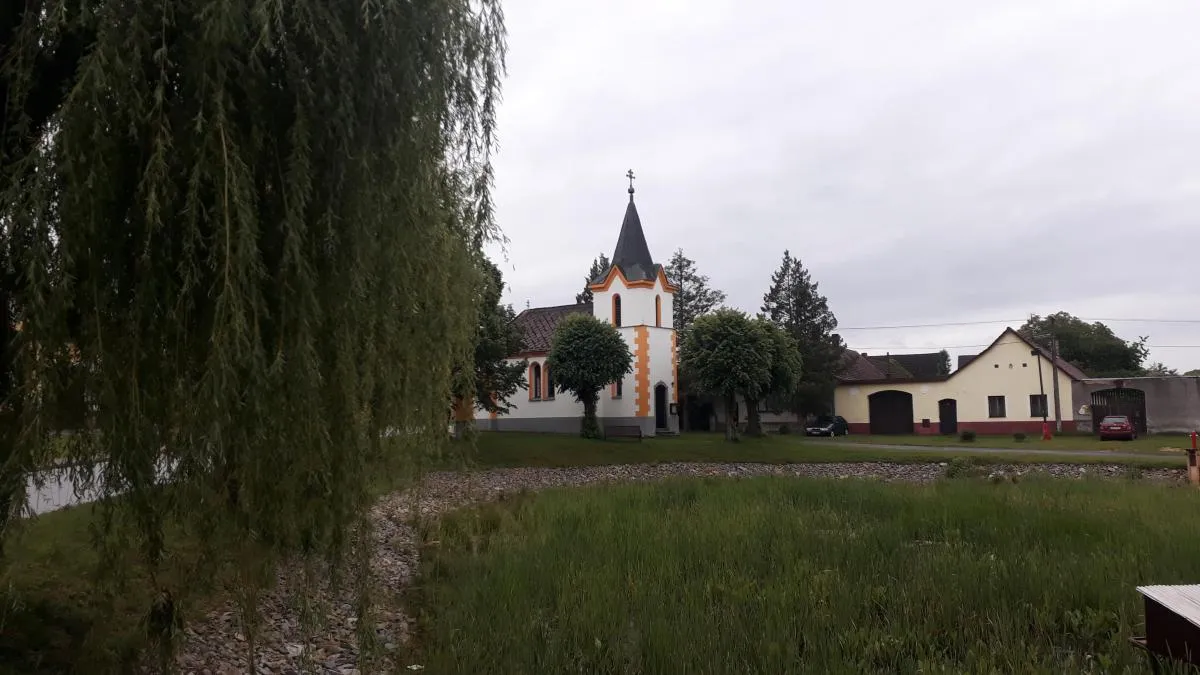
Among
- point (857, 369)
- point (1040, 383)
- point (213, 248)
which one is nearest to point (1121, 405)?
point (1040, 383)

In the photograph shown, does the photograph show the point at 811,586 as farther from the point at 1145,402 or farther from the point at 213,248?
the point at 1145,402

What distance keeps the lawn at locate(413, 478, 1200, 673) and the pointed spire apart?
78.6ft

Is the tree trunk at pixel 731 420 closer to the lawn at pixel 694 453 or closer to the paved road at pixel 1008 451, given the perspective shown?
the lawn at pixel 694 453

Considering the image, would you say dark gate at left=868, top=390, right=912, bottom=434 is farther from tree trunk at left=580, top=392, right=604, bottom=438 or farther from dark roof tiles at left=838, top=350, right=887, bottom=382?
tree trunk at left=580, top=392, right=604, bottom=438

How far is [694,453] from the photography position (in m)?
27.3

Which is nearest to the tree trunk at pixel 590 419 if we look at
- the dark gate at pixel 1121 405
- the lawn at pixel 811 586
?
the lawn at pixel 811 586

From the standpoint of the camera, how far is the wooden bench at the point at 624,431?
31330 millimetres

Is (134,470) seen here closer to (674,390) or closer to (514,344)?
(514,344)

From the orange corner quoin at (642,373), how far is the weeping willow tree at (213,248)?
2975cm

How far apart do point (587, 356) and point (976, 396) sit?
20.8 m

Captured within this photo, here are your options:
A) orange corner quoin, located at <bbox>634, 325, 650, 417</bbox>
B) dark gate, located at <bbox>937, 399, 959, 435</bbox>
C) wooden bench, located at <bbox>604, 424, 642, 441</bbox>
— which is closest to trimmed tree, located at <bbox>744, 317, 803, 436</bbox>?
orange corner quoin, located at <bbox>634, 325, 650, 417</bbox>

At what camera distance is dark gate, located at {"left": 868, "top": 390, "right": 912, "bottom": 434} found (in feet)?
138

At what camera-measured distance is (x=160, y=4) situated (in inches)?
131

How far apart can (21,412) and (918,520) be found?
8552 mm
